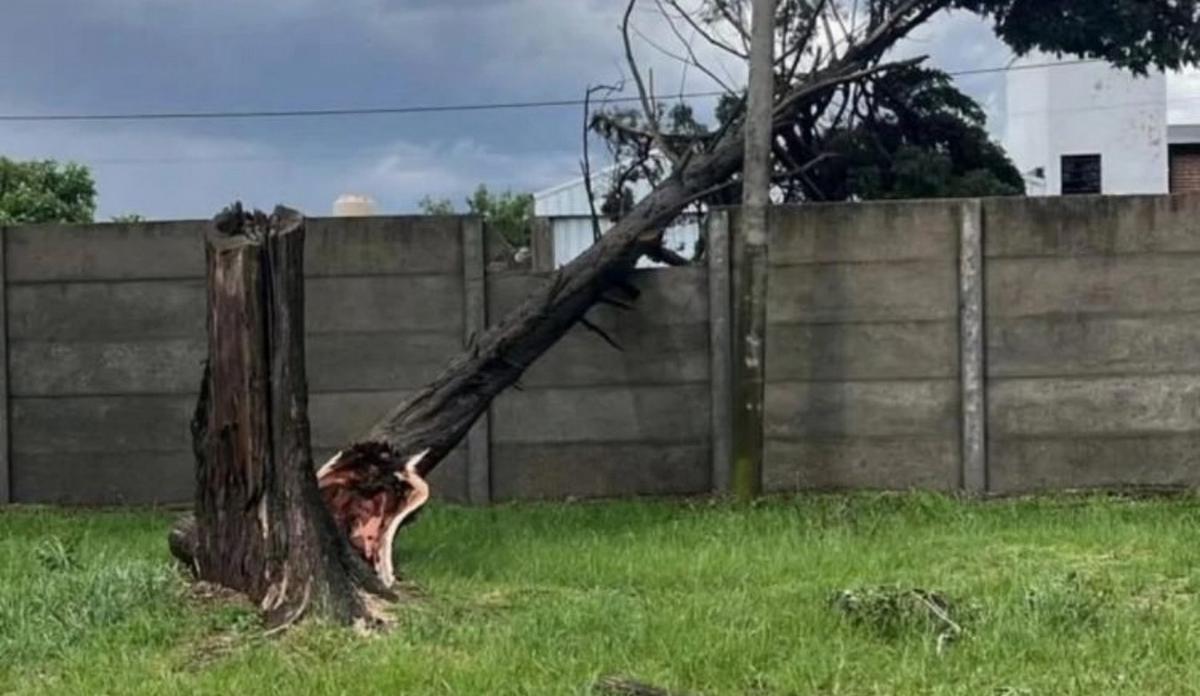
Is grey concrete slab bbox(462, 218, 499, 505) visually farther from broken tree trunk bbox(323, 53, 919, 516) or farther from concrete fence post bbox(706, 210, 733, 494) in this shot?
concrete fence post bbox(706, 210, 733, 494)

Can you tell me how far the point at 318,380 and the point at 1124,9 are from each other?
693 cm

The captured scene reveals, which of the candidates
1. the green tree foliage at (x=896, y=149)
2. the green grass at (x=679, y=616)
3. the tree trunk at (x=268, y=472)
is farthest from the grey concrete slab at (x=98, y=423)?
the green tree foliage at (x=896, y=149)

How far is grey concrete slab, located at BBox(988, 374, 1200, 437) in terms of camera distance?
8.34 m

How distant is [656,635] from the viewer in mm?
4801

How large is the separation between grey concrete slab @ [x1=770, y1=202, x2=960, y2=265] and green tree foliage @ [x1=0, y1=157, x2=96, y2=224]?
53.2 feet

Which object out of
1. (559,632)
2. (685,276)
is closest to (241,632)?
(559,632)

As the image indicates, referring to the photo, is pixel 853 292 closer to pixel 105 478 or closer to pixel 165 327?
pixel 165 327

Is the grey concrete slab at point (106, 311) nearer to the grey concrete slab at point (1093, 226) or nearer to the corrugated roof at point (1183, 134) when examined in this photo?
the grey concrete slab at point (1093, 226)

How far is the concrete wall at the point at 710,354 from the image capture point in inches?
329

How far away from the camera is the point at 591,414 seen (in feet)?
28.2

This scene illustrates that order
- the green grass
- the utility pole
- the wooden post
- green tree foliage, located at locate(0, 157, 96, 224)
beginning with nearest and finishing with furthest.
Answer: the green grass → the utility pole → the wooden post → green tree foliage, located at locate(0, 157, 96, 224)

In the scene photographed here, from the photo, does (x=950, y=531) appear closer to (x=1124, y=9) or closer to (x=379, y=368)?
(x=379, y=368)

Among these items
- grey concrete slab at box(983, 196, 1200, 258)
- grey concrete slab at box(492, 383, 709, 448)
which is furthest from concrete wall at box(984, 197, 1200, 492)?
grey concrete slab at box(492, 383, 709, 448)

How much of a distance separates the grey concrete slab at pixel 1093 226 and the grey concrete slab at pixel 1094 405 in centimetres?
79
